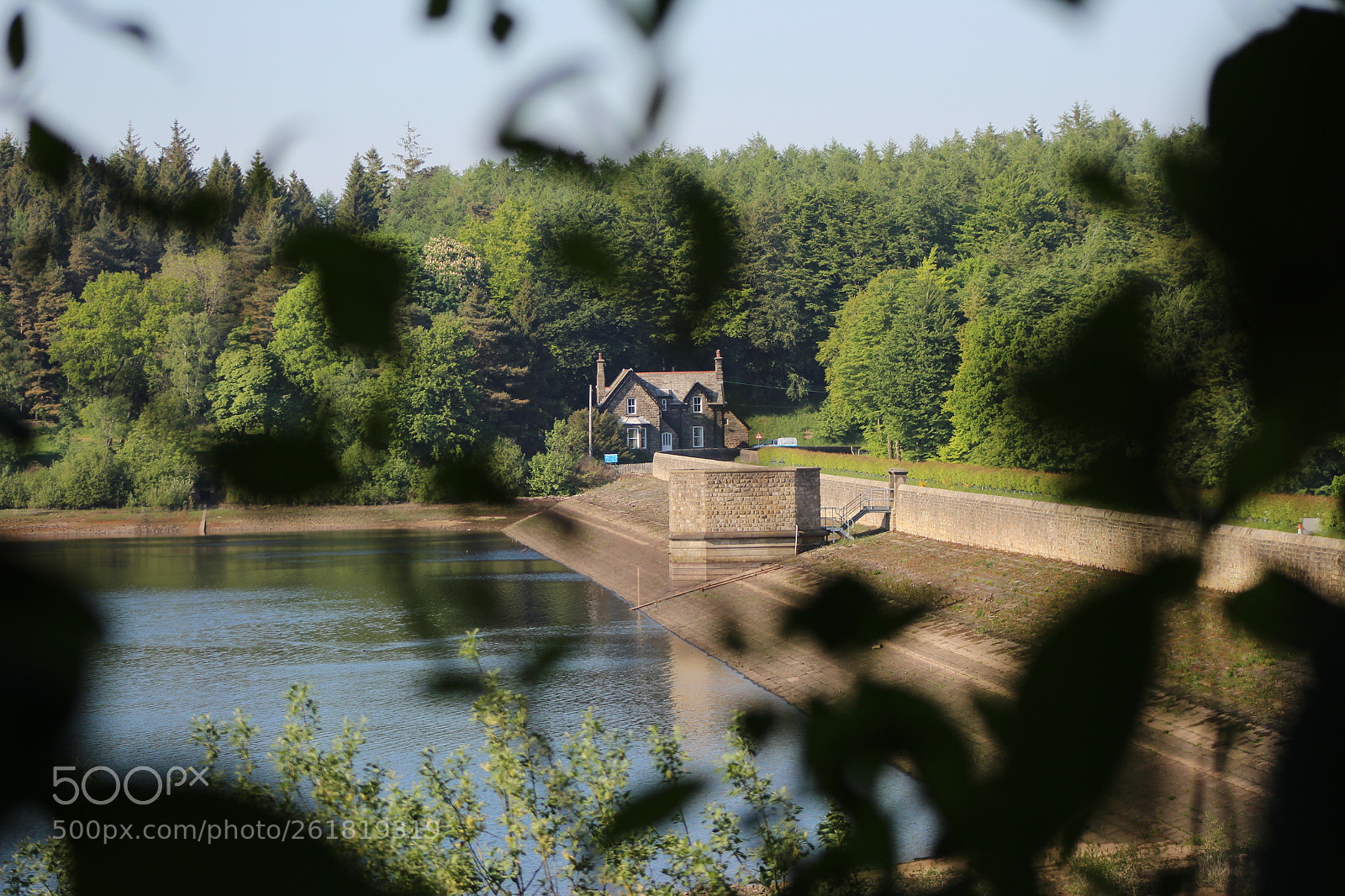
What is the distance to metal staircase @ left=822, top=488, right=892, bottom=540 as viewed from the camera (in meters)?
27.0

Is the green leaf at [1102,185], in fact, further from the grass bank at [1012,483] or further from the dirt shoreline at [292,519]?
the dirt shoreline at [292,519]

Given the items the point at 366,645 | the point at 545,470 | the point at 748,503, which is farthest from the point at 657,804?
the point at 748,503

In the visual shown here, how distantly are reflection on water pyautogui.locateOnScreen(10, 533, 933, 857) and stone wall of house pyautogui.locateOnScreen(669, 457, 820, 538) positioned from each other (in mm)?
3027

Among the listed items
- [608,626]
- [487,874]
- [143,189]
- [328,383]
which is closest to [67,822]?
[328,383]

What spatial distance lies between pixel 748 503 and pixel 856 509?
3.24 metres

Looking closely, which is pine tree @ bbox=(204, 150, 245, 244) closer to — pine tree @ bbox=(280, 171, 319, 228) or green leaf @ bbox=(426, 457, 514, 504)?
pine tree @ bbox=(280, 171, 319, 228)

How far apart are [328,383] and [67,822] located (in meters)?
0.46

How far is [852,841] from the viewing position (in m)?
0.93

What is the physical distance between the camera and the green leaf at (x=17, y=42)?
1118mm

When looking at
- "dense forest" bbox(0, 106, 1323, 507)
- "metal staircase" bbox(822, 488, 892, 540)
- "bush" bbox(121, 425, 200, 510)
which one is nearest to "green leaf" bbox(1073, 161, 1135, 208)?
"dense forest" bbox(0, 106, 1323, 507)

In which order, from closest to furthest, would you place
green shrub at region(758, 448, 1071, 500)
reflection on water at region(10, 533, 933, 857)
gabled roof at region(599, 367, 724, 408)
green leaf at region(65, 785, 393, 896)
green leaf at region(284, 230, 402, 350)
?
1. green leaf at region(65, 785, 393, 896)
2. green leaf at region(284, 230, 402, 350)
3. reflection on water at region(10, 533, 933, 857)
4. gabled roof at region(599, 367, 724, 408)
5. green shrub at region(758, 448, 1071, 500)

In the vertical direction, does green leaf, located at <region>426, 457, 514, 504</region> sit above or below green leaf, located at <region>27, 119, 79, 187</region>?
below

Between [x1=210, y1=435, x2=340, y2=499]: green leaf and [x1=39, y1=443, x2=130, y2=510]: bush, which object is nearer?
[x1=210, y1=435, x2=340, y2=499]: green leaf

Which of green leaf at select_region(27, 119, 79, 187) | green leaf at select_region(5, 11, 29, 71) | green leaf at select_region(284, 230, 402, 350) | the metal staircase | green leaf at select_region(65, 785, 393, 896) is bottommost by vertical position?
the metal staircase
